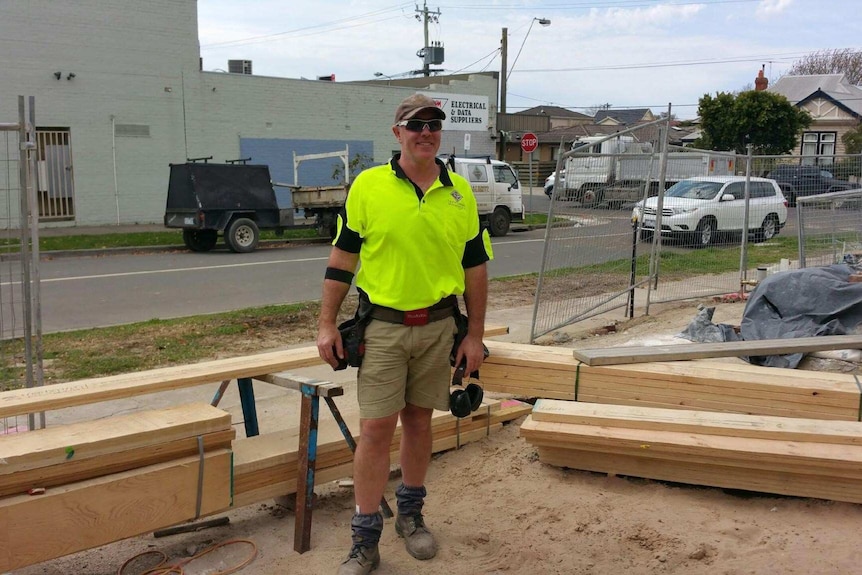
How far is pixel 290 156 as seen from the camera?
25.1 m

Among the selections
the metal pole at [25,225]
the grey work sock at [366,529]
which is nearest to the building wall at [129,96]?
the metal pole at [25,225]

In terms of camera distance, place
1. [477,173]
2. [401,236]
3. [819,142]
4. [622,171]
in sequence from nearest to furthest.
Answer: [401,236]
[622,171]
[477,173]
[819,142]

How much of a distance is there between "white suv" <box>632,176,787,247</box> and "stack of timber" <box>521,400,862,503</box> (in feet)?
17.2

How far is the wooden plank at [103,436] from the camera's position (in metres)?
3.03

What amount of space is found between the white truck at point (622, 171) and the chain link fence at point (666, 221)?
0.04 feet

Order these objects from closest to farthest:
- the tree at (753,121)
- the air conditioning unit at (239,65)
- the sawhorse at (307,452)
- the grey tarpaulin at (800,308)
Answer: the sawhorse at (307,452) → the grey tarpaulin at (800,308) → the air conditioning unit at (239,65) → the tree at (753,121)

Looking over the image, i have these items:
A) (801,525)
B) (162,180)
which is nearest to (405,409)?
(801,525)

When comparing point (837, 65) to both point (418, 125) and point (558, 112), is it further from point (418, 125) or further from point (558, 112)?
point (418, 125)

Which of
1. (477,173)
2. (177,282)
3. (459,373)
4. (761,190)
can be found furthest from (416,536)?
(477,173)

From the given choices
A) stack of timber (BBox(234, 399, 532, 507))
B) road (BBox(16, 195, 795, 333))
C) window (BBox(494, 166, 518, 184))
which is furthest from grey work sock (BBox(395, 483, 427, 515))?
window (BBox(494, 166, 518, 184))

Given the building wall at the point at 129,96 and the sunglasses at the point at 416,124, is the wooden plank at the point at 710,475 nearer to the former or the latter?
the sunglasses at the point at 416,124

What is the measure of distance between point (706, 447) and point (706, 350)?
1269 mm

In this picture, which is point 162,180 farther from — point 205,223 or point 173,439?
point 173,439

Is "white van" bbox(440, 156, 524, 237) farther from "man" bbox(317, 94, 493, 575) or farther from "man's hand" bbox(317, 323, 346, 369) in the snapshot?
"man's hand" bbox(317, 323, 346, 369)
